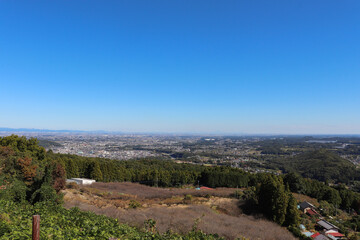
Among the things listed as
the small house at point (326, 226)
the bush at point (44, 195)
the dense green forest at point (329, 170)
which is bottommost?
the dense green forest at point (329, 170)

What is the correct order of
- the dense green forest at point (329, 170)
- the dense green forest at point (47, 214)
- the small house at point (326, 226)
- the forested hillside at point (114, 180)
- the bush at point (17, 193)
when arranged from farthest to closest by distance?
1. the dense green forest at point (329, 170)
2. the small house at point (326, 226)
3. the forested hillside at point (114, 180)
4. the bush at point (17, 193)
5. the dense green forest at point (47, 214)

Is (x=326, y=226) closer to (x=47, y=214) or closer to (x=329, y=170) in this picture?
(x=47, y=214)

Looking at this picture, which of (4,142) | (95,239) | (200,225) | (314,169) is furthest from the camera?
(314,169)

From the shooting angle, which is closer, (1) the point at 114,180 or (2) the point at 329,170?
(1) the point at 114,180

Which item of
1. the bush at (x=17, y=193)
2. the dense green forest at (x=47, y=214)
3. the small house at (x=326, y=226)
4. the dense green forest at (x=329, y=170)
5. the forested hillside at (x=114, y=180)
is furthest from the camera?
the dense green forest at (x=329, y=170)

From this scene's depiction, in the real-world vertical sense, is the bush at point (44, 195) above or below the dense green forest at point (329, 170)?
above

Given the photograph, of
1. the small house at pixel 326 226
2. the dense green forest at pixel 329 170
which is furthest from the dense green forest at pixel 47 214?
the dense green forest at pixel 329 170

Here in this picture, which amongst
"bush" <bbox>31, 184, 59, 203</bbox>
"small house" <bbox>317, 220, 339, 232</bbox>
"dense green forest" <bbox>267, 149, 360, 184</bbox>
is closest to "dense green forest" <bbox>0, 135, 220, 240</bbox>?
"bush" <bbox>31, 184, 59, 203</bbox>

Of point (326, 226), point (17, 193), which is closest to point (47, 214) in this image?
point (17, 193)

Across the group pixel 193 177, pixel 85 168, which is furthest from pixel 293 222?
pixel 85 168

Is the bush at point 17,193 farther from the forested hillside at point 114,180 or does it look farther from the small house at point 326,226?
the small house at point 326,226

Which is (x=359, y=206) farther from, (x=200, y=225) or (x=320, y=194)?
(x=200, y=225)
